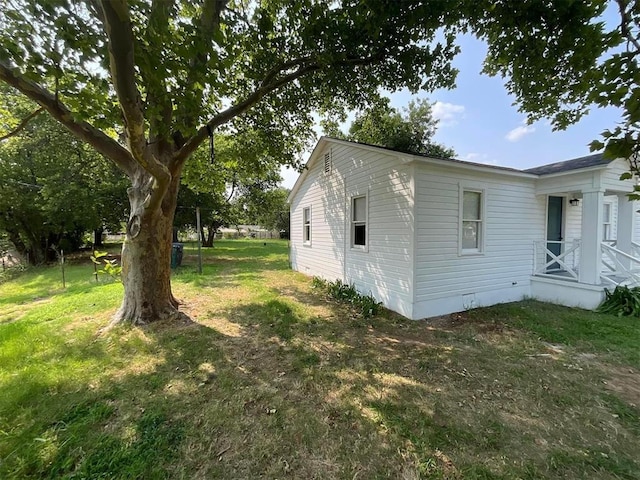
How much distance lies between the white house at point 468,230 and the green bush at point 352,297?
0.70 feet

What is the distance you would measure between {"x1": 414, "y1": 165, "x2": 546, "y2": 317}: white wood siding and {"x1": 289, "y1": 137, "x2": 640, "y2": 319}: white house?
2 centimetres

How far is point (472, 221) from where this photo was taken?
6199 millimetres

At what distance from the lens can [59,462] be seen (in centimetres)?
213

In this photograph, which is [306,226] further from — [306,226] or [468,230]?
[468,230]

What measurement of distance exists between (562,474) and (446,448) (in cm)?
77

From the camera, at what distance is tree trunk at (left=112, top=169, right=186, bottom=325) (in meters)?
4.93

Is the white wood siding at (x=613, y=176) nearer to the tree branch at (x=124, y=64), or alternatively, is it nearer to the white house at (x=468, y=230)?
the white house at (x=468, y=230)

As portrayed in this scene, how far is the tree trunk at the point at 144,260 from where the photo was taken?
4.93m

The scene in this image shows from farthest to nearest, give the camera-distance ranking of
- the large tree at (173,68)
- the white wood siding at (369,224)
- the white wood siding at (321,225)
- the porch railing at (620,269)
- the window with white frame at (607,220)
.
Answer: the window with white frame at (607,220)
the white wood siding at (321,225)
the porch railing at (620,269)
the white wood siding at (369,224)
the large tree at (173,68)

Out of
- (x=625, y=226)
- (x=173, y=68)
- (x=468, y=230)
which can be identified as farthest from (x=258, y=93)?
(x=625, y=226)

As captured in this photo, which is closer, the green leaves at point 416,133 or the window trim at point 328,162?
the window trim at point 328,162

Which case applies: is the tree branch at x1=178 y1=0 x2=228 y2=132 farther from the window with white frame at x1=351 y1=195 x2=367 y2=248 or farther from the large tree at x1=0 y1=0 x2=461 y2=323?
the window with white frame at x1=351 y1=195 x2=367 y2=248

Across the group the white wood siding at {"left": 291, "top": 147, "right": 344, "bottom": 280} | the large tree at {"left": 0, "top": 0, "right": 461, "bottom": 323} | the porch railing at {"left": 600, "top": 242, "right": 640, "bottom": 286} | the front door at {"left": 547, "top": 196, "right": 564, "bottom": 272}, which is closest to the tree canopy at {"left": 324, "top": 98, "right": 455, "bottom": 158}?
the white wood siding at {"left": 291, "top": 147, "right": 344, "bottom": 280}

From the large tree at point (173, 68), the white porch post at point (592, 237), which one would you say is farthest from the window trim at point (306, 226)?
the white porch post at point (592, 237)
